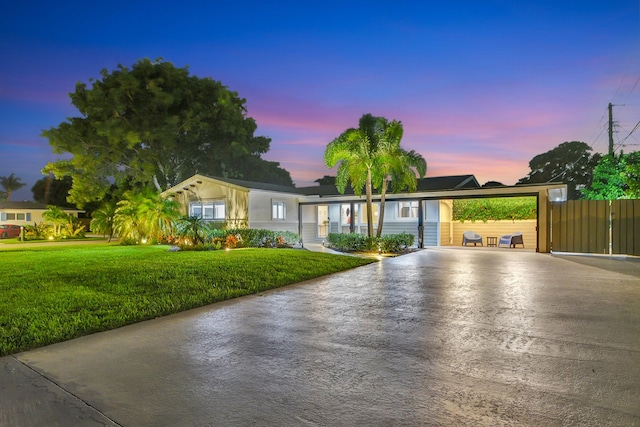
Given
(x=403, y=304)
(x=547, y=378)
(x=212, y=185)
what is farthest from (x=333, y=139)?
(x=547, y=378)

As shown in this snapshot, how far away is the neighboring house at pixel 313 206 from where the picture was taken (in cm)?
1877

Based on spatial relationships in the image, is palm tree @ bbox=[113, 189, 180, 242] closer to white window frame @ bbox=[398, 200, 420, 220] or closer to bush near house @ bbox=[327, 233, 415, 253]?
bush near house @ bbox=[327, 233, 415, 253]

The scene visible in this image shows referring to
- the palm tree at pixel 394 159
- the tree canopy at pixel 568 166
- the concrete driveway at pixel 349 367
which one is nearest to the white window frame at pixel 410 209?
the palm tree at pixel 394 159

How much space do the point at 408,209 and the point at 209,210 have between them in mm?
10970

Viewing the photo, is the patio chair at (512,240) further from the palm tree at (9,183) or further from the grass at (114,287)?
the palm tree at (9,183)

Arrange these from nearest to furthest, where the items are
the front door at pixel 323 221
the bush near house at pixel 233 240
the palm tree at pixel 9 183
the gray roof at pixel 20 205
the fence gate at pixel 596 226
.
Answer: the fence gate at pixel 596 226
the bush near house at pixel 233 240
the front door at pixel 323 221
the gray roof at pixel 20 205
the palm tree at pixel 9 183

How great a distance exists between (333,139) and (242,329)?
12.8 m

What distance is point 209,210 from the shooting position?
21734 mm

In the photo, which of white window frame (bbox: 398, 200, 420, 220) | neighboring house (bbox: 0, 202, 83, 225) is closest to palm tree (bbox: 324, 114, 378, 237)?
white window frame (bbox: 398, 200, 420, 220)

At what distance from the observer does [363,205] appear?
22.2 m

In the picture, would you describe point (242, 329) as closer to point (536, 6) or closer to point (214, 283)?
point (214, 283)

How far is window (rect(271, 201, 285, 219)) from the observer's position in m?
20.9

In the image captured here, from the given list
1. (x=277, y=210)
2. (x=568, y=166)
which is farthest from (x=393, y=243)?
(x=568, y=166)

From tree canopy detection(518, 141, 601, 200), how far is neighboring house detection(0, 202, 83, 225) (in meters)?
44.7
